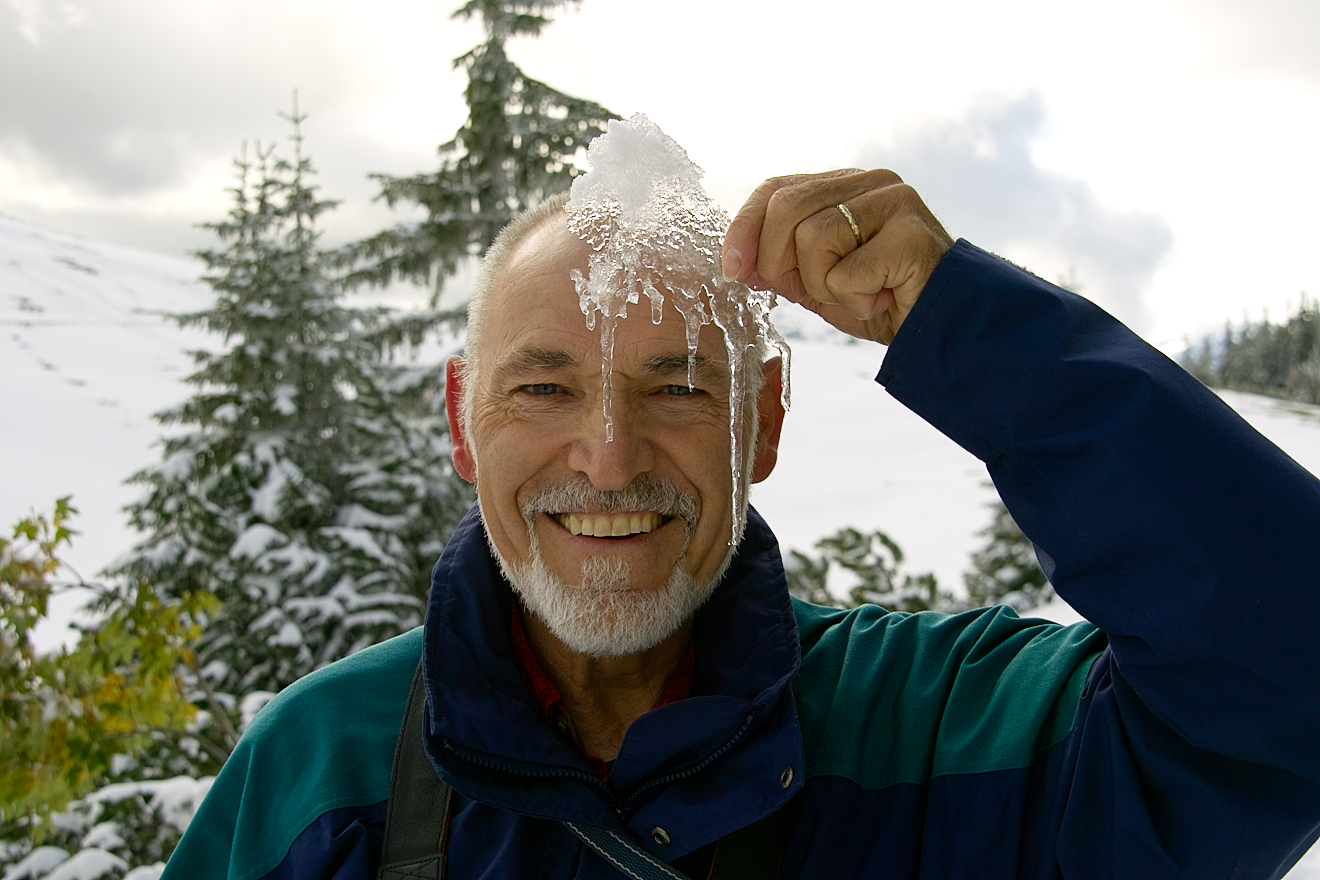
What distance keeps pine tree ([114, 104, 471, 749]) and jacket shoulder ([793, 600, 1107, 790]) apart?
7.33 metres

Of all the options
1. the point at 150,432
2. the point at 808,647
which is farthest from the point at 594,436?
the point at 150,432

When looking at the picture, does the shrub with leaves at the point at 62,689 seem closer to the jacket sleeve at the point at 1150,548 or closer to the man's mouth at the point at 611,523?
the man's mouth at the point at 611,523

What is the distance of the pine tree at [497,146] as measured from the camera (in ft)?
33.5

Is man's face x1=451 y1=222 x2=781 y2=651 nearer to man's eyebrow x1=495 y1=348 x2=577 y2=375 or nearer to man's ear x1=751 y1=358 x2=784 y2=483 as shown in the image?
man's eyebrow x1=495 y1=348 x2=577 y2=375

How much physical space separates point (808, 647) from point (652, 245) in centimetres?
98

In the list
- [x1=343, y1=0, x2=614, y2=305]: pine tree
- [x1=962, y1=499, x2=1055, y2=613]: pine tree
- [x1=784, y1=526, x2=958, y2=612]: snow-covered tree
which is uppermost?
[x1=343, y1=0, x2=614, y2=305]: pine tree

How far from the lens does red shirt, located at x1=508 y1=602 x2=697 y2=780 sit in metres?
2.04

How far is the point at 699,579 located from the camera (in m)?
1.97

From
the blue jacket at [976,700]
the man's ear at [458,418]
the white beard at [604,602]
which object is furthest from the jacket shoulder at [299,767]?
the man's ear at [458,418]

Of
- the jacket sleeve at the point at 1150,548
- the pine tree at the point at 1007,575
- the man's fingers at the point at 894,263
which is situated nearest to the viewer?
the jacket sleeve at the point at 1150,548

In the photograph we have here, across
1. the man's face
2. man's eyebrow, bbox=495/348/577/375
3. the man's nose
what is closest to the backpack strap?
the man's face

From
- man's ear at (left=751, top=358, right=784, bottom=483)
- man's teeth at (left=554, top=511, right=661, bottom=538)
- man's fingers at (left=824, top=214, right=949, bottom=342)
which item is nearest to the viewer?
man's fingers at (left=824, top=214, right=949, bottom=342)

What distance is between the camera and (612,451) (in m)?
1.82

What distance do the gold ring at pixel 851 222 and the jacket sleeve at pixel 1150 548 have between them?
144 mm
